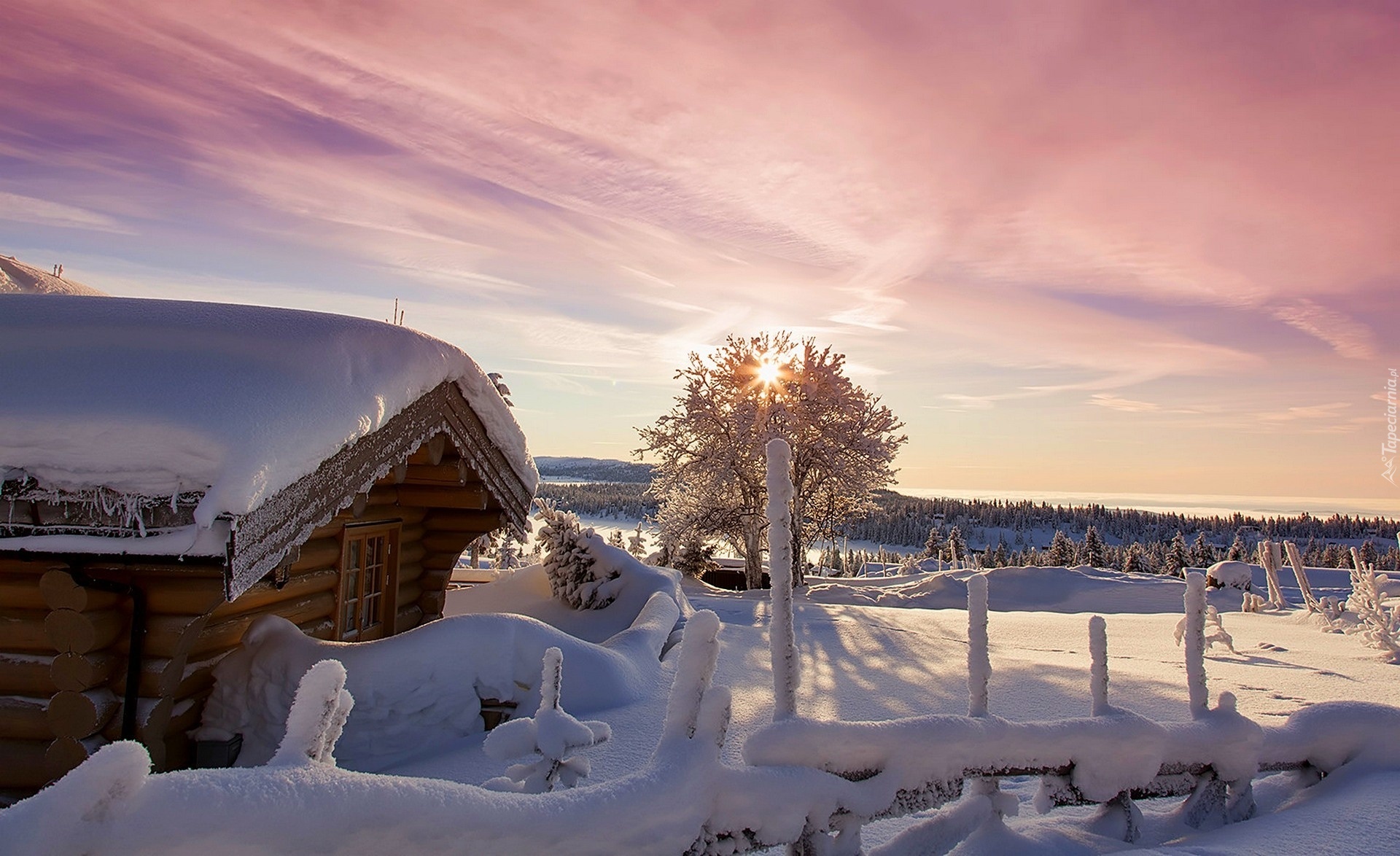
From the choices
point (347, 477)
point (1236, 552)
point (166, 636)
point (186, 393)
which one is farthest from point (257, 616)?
point (1236, 552)

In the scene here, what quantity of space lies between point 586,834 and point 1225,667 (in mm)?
9101

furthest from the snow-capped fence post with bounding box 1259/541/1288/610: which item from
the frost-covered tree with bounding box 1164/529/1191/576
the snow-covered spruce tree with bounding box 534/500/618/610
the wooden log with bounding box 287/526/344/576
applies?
the frost-covered tree with bounding box 1164/529/1191/576

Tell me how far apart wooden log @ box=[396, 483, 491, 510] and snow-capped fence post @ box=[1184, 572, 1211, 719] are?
6.54m

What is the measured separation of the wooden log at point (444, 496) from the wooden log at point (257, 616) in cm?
146

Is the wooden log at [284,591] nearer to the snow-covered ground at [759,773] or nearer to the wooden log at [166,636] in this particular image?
the wooden log at [166,636]

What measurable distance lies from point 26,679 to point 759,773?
4.60 metres

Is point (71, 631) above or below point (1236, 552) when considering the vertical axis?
above

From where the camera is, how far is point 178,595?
Answer: 4469 mm

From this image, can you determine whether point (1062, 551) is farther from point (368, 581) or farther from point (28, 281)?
point (28, 281)

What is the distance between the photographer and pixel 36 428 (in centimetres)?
397

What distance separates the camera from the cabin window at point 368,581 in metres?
7.11

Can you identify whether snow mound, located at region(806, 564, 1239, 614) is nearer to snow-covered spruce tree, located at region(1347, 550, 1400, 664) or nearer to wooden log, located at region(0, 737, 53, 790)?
snow-covered spruce tree, located at region(1347, 550, 1400, 664)

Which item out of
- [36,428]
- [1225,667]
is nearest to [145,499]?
[36,428]

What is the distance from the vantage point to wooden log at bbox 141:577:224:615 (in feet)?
14.5
